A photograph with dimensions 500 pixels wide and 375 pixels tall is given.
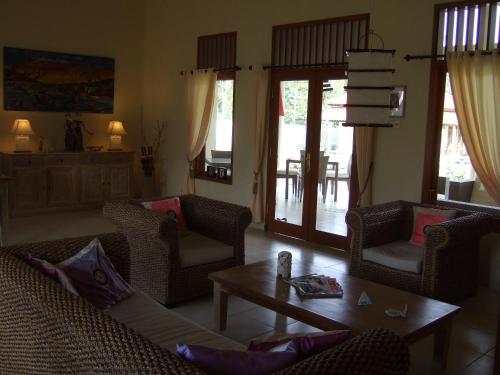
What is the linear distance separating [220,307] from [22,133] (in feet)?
16.5

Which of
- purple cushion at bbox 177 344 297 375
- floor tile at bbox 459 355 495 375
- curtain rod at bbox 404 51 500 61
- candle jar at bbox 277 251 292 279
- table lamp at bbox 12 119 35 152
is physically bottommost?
floor tile at bbox 459 355 495 375

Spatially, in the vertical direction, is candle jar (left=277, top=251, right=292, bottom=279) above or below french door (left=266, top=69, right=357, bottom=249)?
below

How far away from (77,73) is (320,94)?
157 inches

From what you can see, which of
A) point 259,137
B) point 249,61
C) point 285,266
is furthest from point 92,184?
point 285,266

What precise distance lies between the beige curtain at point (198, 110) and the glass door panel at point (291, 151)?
51.4 inches

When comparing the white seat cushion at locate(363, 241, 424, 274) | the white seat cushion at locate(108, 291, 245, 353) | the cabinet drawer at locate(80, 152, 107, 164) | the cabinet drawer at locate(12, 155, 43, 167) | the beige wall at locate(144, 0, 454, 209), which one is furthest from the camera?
the cabinet drawer at locate(80, 152, 107, 164)

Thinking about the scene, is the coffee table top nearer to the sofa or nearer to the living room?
the living room

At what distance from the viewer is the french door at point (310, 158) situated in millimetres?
6180

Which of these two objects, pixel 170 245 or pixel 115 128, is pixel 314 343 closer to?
pixel 170 245

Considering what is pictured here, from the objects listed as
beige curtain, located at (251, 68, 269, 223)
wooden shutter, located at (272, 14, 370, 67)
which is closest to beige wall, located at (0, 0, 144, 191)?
beige curtain, located at (251, 68, 269, 223)

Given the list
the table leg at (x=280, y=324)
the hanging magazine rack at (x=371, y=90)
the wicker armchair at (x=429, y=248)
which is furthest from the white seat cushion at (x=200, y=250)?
the hanging magazine rack at (x=371, y=90)

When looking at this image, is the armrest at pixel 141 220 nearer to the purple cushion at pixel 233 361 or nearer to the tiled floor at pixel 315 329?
the tiled floor at pixel 315 329

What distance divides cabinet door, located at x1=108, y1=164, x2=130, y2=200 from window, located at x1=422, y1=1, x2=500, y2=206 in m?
4.84

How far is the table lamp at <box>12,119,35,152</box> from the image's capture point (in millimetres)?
7441
